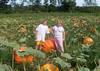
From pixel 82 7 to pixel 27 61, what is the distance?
7063 centimetres

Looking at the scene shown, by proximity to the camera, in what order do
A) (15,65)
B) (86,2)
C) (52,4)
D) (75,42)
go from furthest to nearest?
(86,2), (52,4), (75,42), (15,65)

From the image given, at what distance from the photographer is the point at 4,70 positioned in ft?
10.3

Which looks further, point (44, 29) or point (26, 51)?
point (44, 29)

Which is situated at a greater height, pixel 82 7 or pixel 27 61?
pixel 27 61

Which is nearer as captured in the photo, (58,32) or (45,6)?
(58,32)

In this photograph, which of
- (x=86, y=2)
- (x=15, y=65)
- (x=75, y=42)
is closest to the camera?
(x=15, y=65)

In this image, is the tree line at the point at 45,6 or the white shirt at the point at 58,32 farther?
the tree line at the point at 45,6

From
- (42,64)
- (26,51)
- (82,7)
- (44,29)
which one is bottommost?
(82,7)

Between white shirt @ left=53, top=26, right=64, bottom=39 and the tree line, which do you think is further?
the tree line

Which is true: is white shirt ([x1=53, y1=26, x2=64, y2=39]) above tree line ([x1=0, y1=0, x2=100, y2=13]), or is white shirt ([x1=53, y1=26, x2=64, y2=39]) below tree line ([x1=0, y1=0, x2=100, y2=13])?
above

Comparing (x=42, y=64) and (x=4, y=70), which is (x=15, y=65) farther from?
(x=4, y=70)

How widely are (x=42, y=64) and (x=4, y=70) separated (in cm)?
82

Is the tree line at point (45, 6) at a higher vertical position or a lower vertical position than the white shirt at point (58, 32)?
lower

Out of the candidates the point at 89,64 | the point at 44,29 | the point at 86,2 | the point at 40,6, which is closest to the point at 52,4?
the point at 40,6
